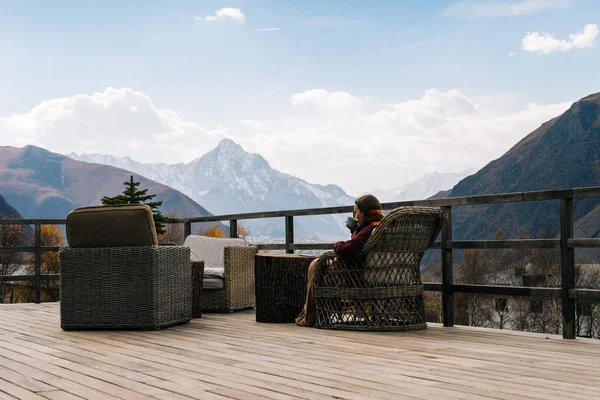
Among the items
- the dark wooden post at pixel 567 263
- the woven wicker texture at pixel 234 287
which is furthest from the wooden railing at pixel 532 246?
the woven wicker texture at pixel 234 287

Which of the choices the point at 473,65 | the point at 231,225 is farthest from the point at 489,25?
the point at 231,225

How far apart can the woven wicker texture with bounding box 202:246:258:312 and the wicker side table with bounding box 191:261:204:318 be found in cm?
43

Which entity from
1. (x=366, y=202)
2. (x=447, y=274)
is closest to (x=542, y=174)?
(x=447, y=274)

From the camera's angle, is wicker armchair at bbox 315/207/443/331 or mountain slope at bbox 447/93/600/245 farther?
mountain slope at bbox 447/93/600/245

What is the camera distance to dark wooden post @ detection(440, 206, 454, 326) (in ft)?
17.2

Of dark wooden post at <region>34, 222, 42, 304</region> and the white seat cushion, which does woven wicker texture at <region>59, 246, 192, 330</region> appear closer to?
the white seat cushion

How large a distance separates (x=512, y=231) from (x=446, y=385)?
222ft

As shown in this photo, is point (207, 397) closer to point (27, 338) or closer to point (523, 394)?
point (523, 394)

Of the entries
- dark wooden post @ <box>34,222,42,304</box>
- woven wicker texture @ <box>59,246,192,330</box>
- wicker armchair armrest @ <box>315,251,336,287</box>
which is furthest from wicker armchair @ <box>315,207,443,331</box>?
dark wooden post @ <box>34,222,42,304</box>

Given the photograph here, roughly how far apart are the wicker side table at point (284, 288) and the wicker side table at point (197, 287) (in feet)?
2.51

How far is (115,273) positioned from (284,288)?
1290mm

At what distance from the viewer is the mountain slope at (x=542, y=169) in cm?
7381

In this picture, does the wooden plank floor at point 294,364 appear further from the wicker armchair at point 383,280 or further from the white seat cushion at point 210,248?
the white seat cushion at point 210,248

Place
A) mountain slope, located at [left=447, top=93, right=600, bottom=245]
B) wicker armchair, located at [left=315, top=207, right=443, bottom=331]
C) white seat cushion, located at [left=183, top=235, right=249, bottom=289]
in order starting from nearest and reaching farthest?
wicker armchair, located at [left=315, top=207, right=443, bottom=331] → white seat cushion, located at [left=183, top=235, right=249, bottom=289] → mountain slope, located at [left=447, top=93, right=600, bottom=245]
